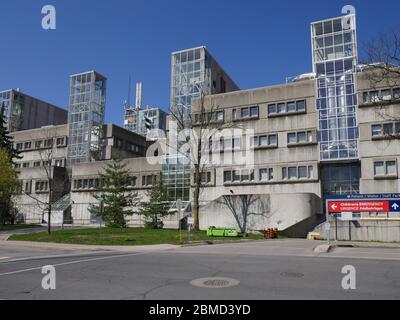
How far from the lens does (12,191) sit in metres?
45.2

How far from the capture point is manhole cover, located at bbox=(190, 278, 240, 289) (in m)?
9.91

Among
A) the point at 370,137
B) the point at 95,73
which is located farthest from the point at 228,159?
the point at 95,73

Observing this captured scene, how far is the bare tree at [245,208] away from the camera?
35.2 m

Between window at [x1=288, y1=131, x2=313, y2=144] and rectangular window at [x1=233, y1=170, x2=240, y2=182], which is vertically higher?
window at [x1=288, y1=131, x2=313, y2=144]

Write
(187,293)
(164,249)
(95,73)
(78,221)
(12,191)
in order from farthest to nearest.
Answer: (95,73) → (78,221) → (12,191) → (164,249) → (187,293)

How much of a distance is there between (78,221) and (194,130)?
2127 cm

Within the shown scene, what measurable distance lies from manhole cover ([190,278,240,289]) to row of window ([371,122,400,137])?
108 feet

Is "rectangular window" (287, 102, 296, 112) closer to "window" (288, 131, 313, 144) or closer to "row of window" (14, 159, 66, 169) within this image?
"window" (288, 131, 313, 144)

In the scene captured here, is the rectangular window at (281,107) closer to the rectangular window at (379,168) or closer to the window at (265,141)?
the window at (265,141)

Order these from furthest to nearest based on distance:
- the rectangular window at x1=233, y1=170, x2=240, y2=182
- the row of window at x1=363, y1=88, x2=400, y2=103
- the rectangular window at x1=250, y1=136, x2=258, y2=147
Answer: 1. the rectangular window at x1=233, y1=170, x2=240, y2=182
2. the rectangular window at x1=250, y1=136, x2=258, y2=147
3. the row of window at x1=363, y1=88, x2=400, y2=103

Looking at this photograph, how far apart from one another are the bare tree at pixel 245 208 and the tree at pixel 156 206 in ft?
25.2

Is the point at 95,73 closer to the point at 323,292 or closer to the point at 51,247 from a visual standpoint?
the point at 51,247

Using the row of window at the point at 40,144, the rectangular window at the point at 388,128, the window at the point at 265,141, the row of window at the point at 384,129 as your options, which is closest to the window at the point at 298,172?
the window at the point at 265,141

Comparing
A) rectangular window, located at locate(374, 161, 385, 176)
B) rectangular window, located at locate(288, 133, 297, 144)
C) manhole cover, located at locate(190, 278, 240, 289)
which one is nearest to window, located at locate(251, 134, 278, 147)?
rectangular window, located at locate(288, 133, 297, 144)
